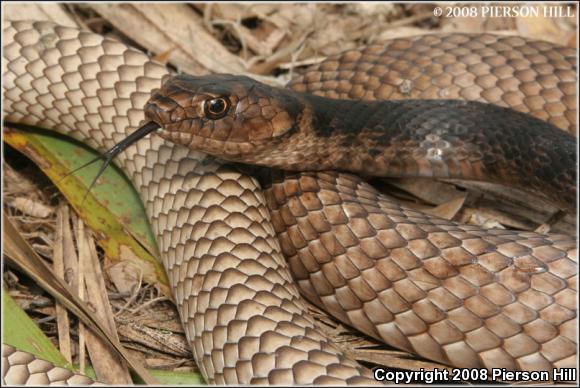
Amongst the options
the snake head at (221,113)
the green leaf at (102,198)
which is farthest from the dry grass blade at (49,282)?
the snake head at (221,113)

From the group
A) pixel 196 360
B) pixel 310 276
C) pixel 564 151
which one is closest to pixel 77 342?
pixel 196 360

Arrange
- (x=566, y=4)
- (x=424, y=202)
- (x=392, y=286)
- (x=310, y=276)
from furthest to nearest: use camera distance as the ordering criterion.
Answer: (x=566, y=4)
(x=424, y=202)
(x=310, y=276)
(x=392, y=286)

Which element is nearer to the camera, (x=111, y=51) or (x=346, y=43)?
(x=111, y=51)

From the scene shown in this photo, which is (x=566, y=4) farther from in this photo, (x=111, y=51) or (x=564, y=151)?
(x=111, y=51)

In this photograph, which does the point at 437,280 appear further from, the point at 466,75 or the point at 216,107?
the point at 466,75

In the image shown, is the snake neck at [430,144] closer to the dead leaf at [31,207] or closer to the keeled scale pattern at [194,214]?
the keeled scale pattern at [194,214]

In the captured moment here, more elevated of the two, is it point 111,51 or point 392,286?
point 111,51

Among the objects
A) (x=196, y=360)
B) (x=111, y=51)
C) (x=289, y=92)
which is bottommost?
(x=196, y=360)
